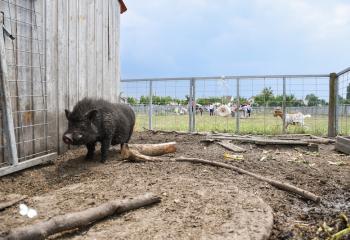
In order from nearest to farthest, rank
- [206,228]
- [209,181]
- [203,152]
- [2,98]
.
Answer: [206,228] < [209,181] < [2,98] < [203,152]

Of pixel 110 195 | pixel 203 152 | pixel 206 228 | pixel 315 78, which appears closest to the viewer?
pixel 206 228

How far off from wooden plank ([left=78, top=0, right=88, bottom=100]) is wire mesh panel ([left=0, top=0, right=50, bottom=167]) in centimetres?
141

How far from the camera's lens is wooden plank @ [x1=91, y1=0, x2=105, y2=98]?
860cm

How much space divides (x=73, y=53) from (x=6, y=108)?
8.18 ft

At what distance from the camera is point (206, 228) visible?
3271mm

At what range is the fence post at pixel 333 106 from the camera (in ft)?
37.3

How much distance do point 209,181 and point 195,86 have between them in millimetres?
8218

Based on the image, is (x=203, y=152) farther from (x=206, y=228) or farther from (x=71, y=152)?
(x=206, y=228)

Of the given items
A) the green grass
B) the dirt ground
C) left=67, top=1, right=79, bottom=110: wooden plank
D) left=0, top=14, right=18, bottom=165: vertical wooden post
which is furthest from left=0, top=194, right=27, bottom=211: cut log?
the green grass

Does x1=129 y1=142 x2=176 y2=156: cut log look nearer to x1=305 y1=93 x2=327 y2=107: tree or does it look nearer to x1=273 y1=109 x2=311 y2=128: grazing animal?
x1=273 y1=109 x2=311 y2=128: grazing animal

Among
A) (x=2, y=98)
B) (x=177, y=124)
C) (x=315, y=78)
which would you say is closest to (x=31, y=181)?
(x=2, y=98)

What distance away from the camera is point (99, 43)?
8734mm

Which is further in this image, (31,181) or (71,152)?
(71,152)

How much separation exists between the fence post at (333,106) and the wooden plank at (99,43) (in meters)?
6.66
